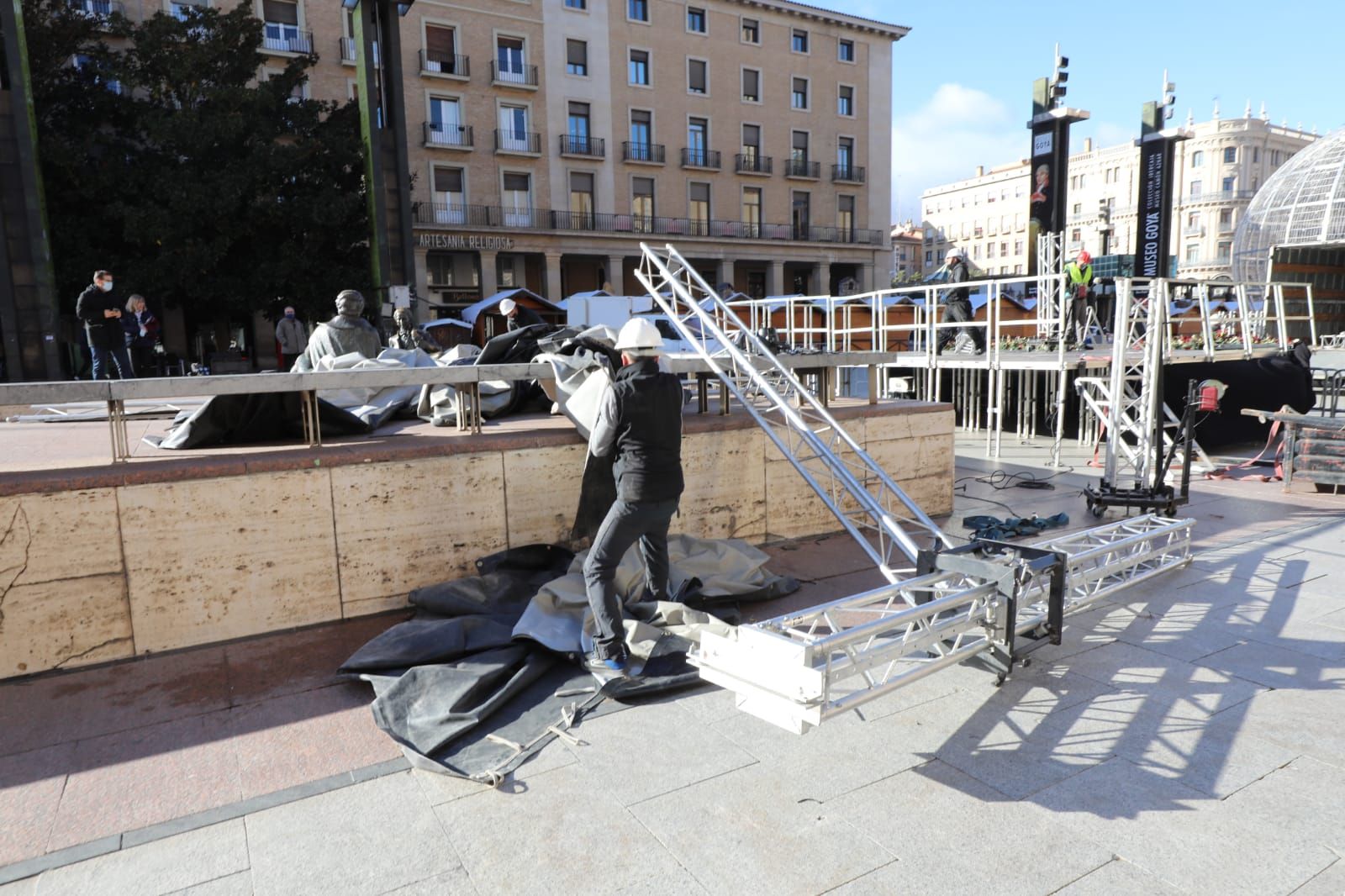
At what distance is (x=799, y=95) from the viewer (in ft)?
147

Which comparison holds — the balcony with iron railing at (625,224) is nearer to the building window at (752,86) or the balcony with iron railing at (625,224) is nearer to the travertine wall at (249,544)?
the building window at (752,86)

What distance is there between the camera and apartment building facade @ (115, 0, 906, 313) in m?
35.5

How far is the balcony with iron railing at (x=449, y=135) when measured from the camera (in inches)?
1391

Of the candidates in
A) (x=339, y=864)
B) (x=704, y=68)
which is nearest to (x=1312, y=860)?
(x=339, y=864)

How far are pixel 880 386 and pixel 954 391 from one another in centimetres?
156

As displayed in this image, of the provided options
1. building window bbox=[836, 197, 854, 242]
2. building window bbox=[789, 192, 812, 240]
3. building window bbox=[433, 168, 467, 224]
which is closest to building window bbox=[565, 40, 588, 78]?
building window bbox=[433, 168, 467, 224]

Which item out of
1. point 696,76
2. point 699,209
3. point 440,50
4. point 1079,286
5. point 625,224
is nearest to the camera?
point 1079,286

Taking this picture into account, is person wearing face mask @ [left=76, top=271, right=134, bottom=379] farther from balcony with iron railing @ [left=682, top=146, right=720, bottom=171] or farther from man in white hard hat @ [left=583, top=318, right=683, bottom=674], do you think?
balcony with iron railing @ [left=682, top=146, right=720, bottom=171]

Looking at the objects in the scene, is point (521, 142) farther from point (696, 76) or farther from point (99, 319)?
point (99, 319)

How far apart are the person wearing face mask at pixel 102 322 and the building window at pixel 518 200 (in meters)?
27.2

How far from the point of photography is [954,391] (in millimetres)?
16203

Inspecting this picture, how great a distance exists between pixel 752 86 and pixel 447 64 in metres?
16.0

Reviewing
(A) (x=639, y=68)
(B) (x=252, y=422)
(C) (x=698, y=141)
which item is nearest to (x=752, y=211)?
(C) (x=698, y=141)

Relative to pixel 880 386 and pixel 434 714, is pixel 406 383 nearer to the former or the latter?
pixel 434 714
